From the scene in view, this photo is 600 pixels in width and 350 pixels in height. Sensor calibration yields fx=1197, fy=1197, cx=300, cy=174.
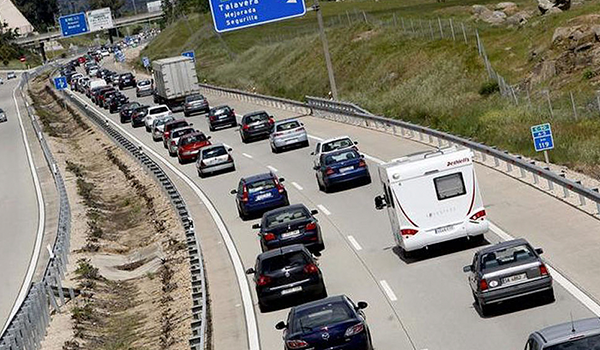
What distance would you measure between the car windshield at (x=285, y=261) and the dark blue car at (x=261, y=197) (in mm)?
11763

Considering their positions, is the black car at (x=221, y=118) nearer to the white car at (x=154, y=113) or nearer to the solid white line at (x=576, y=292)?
the white car at (x=154, y=113)

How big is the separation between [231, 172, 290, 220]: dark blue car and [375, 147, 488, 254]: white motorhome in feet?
35.2

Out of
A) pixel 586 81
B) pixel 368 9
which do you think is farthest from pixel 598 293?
pixel 368 9

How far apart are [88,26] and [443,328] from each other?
150 meters

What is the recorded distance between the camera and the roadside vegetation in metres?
43.7

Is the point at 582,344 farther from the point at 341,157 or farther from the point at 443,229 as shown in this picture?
the point at 341,157

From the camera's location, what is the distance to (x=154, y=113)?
74.2m

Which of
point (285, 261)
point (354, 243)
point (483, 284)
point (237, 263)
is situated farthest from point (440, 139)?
point (483, 284)

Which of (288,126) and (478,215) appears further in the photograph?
(288,126)

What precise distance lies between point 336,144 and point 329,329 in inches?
910

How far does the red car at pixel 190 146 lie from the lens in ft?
178

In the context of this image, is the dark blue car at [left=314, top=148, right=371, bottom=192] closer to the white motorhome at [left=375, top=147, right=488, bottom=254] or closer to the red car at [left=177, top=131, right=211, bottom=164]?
the white motorhome at [left=375, top=147, right=488, bottom=254]

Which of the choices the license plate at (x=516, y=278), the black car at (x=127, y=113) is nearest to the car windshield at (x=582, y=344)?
the license plate at (x=516, y=278)

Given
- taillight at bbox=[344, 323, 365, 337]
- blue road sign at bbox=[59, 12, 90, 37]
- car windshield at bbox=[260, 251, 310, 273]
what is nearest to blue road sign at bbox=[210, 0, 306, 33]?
car windshield at bbox=[260, 251, 310, 273]
